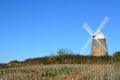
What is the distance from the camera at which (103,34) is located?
6147cm

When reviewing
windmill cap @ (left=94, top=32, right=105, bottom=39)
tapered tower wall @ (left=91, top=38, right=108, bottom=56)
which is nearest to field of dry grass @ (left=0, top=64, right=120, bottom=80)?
tapered tower wall @ (left=91, top=38, right=108, bottom=56)

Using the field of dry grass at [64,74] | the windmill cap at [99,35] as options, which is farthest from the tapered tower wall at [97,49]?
the field of dry grass at [64,74]

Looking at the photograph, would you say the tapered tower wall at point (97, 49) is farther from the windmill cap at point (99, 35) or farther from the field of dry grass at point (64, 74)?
the field of dry grass at point (64, 74)

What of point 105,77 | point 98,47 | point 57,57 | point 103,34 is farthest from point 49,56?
point 105,77

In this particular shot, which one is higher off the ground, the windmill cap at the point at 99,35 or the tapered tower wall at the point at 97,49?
the windmill cap at the point at 99,35

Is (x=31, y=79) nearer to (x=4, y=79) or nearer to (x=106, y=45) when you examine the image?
(x=4, y=79)

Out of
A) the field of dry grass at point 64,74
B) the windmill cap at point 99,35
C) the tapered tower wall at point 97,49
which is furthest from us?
the windmill cap at point 99,35

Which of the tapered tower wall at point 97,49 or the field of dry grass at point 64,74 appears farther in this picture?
the tapered tower wall at point 97,49

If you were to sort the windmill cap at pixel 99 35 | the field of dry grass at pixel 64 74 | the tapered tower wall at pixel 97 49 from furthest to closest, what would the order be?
the windmill cap at pixel 99 35
the tapered tower wall at pixel 97 49
the field of dry grass at pixel 64 74

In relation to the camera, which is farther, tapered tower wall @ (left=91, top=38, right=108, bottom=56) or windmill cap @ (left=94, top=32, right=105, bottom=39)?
windmill cap @ (left=94, top=32, right=105, bottom=39)

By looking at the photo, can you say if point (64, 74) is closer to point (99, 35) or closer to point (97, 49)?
point (97, 49)

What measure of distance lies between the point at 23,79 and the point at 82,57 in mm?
31155

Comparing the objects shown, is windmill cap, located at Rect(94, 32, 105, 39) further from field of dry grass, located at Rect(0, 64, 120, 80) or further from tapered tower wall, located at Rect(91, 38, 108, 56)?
field of dry grass, located at Rect(0, 64, 120, 80)

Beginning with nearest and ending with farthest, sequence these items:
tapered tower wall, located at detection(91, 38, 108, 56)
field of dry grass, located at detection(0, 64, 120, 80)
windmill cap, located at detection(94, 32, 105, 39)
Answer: field of dry grass, located at detection(0, 64, 120, 80) → tapered tower wall, located at detection(91, 38, 108, 56) → windmill cap, located at detection(94, 32, 105, 39)
